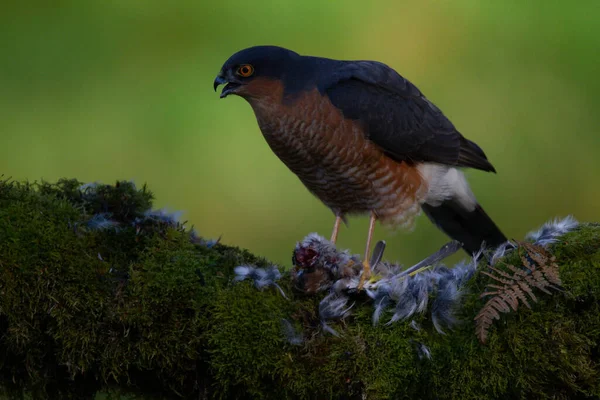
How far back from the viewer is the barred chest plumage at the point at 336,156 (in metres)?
3.51

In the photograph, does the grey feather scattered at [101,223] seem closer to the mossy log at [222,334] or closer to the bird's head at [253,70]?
the mossy log at [222,334]

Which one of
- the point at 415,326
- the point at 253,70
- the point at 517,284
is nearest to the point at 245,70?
the point at 253,70

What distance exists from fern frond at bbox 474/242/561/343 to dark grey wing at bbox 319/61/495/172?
149 centimetres

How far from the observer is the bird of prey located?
3.51 meters

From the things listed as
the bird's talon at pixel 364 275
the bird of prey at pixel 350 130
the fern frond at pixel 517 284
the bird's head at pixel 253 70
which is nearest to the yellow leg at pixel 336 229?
the bird of prey at pixel 350 130

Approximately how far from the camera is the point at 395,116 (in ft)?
12.0

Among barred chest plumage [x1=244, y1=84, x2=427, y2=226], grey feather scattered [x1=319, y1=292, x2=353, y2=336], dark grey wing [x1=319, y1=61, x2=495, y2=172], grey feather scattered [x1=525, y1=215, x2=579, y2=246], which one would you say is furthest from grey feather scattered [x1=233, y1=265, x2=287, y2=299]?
dark grey wing [x1=319, y1=61, x2=495, y2=172]

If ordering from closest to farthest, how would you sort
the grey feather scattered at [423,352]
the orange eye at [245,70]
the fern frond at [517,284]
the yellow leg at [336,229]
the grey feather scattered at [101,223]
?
the fern frond at [517,284]
the grey feather scattered at [423,352]
the grey feather scattered at [101,223]
the orange eye at [245,70]
the yellow leg at [336,229]

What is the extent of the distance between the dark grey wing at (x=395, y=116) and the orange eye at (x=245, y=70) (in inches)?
12.8

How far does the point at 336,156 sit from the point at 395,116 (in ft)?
1.22

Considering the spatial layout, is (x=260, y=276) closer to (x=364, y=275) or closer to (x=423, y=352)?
(x=364, y=275)

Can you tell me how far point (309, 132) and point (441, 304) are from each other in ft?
4.73

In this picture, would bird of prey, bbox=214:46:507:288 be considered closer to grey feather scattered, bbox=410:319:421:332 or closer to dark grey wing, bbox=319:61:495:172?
→ dark grey wing, bbox=319:61:495:172

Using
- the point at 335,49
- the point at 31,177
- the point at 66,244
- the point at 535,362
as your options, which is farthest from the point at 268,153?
the point at 535,362
